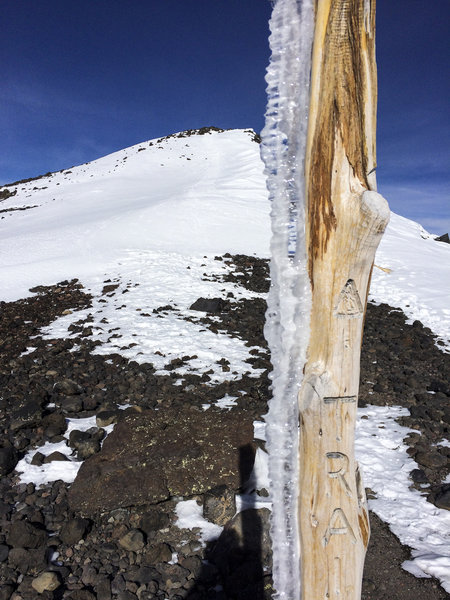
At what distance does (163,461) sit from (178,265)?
9418 mm

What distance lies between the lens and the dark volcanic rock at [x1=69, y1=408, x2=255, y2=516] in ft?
13.0

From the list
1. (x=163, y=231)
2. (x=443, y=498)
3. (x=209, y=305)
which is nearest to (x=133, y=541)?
(x=443, y=498)

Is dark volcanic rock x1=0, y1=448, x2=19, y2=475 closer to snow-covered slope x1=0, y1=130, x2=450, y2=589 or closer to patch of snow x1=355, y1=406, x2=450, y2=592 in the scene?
snow-covered slope x1=0, y1=130, x2=450, y2=589

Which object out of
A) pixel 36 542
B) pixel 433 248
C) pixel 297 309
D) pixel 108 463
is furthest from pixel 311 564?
pixel 433 248

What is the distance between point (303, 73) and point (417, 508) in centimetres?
412

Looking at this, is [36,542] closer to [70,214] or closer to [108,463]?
[108,463]

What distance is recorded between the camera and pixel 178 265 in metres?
13.3

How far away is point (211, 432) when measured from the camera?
4.73 meters

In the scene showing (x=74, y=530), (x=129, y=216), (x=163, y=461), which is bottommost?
(x=74, y=530)

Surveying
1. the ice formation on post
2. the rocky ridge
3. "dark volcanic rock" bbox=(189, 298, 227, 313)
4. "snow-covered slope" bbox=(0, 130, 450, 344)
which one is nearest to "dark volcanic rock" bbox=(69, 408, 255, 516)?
the rocky ridge

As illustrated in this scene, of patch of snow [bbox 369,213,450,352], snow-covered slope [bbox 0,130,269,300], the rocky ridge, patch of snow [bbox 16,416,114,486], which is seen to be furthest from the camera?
snow-covered slope [bbox 0,130,269,300]

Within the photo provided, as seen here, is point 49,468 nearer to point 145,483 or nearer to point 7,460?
point 7,460

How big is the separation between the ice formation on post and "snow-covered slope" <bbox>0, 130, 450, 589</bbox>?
2.35m

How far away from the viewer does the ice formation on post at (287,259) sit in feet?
5.32
